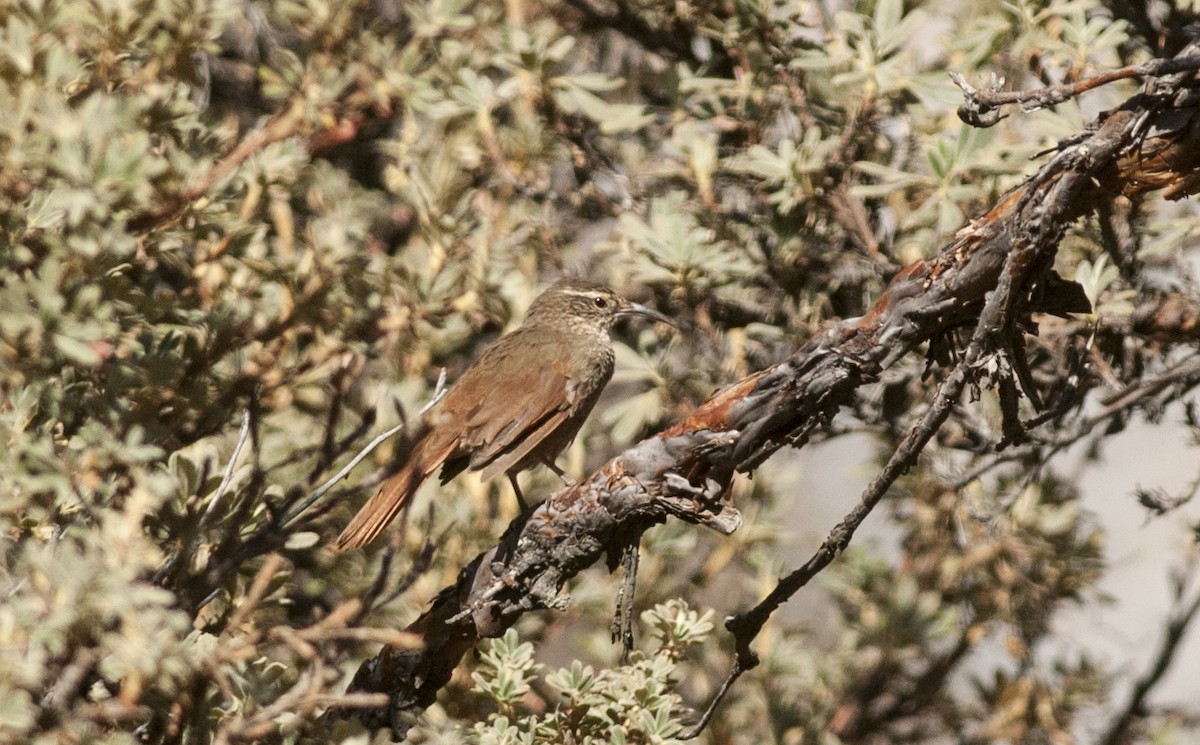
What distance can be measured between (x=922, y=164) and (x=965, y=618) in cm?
178

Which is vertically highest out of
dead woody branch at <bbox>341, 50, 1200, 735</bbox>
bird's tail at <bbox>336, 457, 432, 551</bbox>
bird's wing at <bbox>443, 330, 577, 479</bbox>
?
dead woody branch at <bbox>341, 50, 1200, 735</bbox>

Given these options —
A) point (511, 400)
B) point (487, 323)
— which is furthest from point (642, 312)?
point (511, 400)

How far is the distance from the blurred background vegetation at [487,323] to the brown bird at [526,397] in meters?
0.17

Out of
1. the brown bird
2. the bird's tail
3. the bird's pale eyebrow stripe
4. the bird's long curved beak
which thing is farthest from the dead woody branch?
the bird's pale eyebrow stripe

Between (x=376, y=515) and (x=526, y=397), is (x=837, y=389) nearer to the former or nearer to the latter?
(x=376, y=515)

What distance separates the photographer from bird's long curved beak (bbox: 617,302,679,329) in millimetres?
4734

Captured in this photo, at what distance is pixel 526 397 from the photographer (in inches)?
168

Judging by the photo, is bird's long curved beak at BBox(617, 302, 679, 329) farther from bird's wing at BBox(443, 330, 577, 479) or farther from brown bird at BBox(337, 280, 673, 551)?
bird's wing at BBox(443, 330, 577, 479)

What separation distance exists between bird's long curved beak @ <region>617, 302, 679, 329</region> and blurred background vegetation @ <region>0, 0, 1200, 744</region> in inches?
3.0

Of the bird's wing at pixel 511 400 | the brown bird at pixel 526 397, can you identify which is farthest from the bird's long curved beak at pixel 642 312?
the bird's wing at pixel 511 400

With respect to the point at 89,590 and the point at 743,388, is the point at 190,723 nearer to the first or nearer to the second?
the point at 89,590

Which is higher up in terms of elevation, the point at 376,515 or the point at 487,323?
the point at 376,515

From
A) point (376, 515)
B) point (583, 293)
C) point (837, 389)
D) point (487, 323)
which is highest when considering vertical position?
point (837, 389)

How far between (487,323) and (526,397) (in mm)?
984
